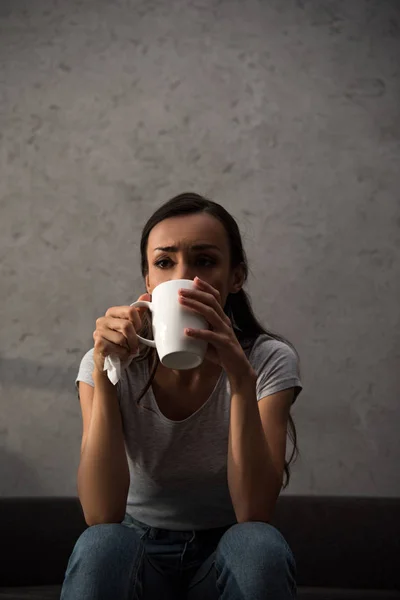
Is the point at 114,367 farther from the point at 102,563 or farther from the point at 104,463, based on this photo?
the point at 102,563

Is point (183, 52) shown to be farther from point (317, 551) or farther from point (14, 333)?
point (317, 551)

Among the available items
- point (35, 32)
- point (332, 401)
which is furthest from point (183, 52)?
point (332, 401)

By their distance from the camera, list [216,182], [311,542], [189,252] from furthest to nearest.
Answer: [216,182] < [311,542] < [189,252]

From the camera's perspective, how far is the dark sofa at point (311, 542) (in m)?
1.52

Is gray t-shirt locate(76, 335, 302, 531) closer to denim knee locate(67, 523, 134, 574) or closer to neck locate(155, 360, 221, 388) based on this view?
neck locate(155, 360, 221, 388)

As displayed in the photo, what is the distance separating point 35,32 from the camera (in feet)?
6.34

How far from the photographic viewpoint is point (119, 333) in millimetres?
910

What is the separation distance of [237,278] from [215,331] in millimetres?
278

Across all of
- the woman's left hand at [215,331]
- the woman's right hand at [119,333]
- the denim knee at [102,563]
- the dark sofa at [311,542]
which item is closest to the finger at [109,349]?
the woman's right hand at [119,333]

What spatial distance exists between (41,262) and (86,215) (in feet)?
0.61

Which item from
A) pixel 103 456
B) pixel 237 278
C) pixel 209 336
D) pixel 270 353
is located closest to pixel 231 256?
pixel 237 278

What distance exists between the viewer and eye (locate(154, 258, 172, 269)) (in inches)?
40.8

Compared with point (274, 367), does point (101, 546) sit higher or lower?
lower

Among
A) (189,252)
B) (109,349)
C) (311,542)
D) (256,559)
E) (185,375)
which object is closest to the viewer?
(256,559)
